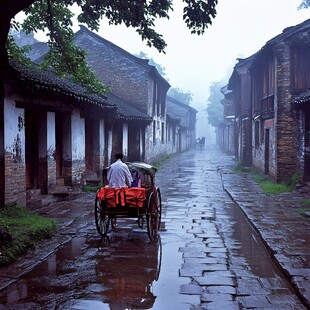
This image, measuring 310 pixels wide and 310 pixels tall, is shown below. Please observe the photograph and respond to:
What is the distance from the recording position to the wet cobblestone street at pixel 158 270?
5.15 m

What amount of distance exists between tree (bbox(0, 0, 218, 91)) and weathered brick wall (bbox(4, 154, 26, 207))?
278 centimetres

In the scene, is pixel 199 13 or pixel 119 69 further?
pixel 119 69

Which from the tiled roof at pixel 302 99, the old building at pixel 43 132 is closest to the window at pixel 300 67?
the tiled roof at pixel 302 99

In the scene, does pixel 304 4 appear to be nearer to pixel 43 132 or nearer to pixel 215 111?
pixel 43 132

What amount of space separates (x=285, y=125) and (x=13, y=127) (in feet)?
32.7

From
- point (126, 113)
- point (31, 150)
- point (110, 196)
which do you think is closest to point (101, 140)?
point (126, 113)

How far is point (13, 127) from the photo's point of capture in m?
10.5

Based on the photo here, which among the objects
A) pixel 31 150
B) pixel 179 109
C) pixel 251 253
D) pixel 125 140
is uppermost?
pixel 179 109

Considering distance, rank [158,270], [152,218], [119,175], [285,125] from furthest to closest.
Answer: [285,125]
[119,175]
[152,218]
[158,270]

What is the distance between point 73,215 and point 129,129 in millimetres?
14595

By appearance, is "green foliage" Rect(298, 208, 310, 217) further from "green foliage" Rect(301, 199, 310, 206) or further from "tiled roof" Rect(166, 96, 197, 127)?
"tiled roof" Rect(166, 96, 197, 127)

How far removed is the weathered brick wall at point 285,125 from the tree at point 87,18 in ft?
23.4

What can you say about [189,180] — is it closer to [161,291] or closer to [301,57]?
[301,57]

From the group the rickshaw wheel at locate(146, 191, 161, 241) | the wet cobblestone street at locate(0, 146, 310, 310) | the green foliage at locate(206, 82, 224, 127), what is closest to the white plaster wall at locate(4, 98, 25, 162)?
the wet cobblestone street at locate(0, 146, 310, 310)
